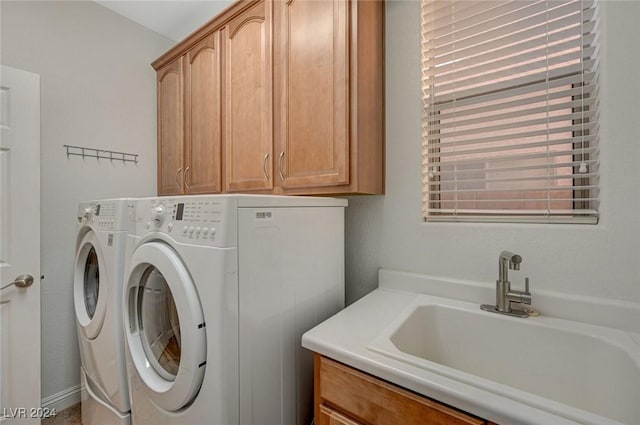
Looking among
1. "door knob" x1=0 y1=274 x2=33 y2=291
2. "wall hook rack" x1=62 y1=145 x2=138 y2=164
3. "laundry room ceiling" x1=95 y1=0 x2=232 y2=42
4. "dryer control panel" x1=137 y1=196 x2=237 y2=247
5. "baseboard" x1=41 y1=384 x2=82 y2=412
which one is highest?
"laundry room ceiling" x1=95 y1=0 x2=232 y2=42

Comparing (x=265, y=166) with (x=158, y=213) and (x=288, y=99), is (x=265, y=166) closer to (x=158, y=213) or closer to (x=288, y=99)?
(x=288, y=99)

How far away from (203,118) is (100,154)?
2.80ft

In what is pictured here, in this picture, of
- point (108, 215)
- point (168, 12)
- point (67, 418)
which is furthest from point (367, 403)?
point (168, 12)

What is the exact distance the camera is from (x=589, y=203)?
43.3 inches

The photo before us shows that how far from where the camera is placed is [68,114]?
1.94m

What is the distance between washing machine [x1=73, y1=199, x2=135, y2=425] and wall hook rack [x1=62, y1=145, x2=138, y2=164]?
1.76 feet

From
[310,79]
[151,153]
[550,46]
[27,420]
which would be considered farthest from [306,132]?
[27,420]

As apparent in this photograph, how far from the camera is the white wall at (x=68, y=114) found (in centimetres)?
184

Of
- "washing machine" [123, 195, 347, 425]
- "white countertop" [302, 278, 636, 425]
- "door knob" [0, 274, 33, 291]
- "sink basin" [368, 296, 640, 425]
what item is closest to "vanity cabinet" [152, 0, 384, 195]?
"washing machine" [123, 195, 347, 425]

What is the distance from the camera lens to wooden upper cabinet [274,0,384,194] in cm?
127

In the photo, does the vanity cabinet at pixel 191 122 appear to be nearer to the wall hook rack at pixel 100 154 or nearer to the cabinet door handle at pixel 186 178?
the cabinet door handle at pixel 186 178

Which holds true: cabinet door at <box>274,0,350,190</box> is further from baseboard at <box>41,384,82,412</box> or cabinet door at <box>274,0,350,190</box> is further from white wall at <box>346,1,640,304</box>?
baseboard at <box>41,384,82,412</box>

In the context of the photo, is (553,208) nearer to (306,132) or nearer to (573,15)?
(573,15)

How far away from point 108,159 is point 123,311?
1.38m
